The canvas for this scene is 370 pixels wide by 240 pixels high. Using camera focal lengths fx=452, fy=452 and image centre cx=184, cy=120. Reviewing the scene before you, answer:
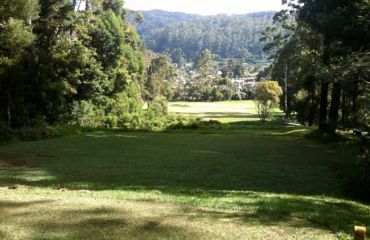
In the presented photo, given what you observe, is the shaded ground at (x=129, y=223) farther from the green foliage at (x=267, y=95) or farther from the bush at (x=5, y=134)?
the green foliage at (x=267, y=95)

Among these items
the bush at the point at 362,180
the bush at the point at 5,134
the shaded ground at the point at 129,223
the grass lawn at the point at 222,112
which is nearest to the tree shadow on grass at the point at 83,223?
the shaded ground at the point at 129,223

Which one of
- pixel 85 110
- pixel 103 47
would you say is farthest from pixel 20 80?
pixel 103 47

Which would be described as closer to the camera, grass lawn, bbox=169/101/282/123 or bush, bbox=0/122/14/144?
bush, bbox=0/122/14/144

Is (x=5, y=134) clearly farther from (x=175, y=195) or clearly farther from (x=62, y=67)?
(x=175, y=195)

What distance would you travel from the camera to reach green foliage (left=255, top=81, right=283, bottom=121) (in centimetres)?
5343

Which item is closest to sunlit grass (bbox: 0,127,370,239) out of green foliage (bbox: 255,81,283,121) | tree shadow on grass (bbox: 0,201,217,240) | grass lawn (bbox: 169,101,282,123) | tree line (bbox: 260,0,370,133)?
tree shadow on grass (bbox: 0,201,217,240)

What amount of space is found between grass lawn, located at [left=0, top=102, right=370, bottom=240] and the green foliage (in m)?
35.4

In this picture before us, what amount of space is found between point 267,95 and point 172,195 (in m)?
46.2

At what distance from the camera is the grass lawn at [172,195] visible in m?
6.57

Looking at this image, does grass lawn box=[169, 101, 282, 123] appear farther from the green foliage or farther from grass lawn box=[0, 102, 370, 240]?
grass lawn box=[0, 102, 370, 240]

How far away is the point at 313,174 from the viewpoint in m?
13.3

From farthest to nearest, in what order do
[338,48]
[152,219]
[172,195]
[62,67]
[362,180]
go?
[62,67]
[338,48]
[362,180]
[172,195]
[152,219]

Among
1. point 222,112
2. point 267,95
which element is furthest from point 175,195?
point 222,112

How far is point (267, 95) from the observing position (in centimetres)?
5403
